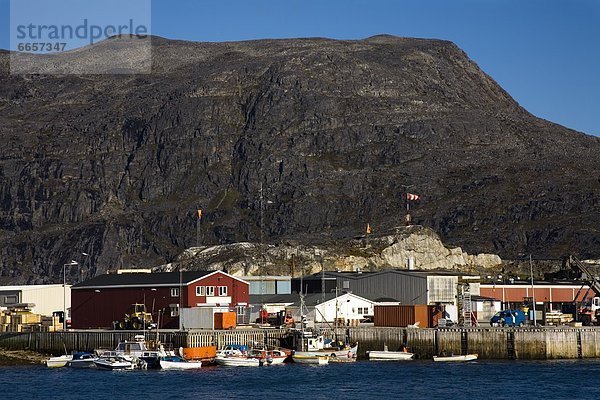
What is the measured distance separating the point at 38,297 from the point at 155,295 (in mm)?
30886

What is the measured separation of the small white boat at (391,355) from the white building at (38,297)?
158 feet

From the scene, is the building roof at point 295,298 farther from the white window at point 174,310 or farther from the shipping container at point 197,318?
the white window at point 174,310

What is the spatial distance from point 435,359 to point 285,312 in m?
20.1

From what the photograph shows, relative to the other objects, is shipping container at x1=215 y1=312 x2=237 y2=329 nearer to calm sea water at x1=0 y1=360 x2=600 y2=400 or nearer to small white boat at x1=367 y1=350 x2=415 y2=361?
calm sea water at x1=0 y1=360 x2=600 y2=400

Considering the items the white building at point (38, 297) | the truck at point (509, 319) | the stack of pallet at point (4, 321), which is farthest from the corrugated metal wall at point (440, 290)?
the stack of pallet at point (4, 321)

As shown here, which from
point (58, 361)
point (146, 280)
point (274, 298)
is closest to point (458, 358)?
point (146, 280)

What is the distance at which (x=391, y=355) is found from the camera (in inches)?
4584

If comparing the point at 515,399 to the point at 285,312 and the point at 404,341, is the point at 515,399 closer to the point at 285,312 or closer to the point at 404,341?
the point at 404,341

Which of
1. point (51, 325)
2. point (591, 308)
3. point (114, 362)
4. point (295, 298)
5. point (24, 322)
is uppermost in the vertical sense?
point (295, 298)

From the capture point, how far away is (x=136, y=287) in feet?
416

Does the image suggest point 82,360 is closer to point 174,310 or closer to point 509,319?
point 174,310

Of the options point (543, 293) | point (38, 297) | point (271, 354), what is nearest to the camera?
point (271, 354)

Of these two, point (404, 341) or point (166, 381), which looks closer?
point (166, 381)

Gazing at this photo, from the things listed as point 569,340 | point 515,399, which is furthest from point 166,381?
point 569,340
